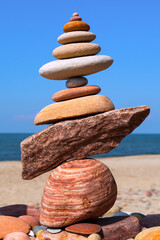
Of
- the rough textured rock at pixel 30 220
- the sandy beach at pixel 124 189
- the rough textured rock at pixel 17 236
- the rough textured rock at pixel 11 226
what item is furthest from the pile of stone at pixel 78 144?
the sandy beach at pixel 124 189

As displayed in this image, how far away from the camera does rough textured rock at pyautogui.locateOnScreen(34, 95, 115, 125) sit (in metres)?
6.31

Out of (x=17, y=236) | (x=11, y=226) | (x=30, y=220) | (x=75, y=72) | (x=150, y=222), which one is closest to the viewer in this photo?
(x=17, y=236)

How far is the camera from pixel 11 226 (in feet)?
22.4

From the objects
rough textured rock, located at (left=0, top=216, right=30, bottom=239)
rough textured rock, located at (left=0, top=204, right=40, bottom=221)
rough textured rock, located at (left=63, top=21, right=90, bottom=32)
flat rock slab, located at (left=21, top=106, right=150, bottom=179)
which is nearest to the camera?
flat rock slab, located at (left=21, top=106, right=150, bottom=179)

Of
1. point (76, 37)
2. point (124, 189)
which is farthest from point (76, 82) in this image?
point (124, 189)

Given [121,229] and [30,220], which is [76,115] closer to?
[121,229]

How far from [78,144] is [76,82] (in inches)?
55.8

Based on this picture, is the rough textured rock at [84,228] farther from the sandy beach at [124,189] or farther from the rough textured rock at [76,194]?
the sandy beach at [124,189]

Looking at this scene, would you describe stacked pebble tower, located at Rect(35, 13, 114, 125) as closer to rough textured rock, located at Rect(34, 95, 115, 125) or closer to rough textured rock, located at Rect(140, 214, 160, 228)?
rough textured rock, located at Rect(34, 95, 115, 125)

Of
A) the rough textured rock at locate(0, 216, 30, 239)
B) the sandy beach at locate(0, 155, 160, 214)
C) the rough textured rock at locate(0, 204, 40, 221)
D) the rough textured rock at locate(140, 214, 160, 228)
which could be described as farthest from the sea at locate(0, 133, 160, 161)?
the rough textured rock at locate(0, 216, 30, 239)

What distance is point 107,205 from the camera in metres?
6.37

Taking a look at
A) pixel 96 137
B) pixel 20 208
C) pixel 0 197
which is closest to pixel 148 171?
pixel 0 197

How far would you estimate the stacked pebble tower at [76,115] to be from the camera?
240 inches

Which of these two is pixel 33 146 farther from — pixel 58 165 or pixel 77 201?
pixel 77 201
